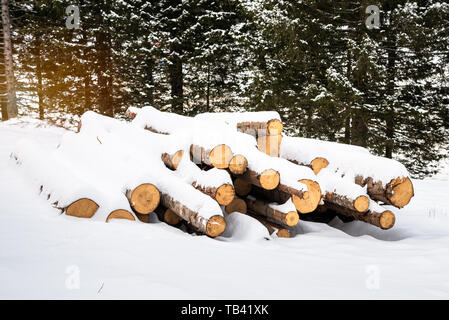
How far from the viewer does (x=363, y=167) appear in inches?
156

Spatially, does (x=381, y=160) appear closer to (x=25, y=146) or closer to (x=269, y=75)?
(x=25, y=146)

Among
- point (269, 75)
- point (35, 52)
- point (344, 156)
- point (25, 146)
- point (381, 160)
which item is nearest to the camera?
point (381, 160)

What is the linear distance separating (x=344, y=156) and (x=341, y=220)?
0.96 metres

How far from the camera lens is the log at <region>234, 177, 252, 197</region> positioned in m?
4.24

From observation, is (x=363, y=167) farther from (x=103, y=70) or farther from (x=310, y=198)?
(x=103, y=70)

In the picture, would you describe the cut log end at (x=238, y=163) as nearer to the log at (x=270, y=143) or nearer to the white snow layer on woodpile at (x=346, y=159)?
→ the log at (x=270, y=143)

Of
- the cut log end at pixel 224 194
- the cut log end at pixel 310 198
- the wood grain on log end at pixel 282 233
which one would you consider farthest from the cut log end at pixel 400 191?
the cut log end at pixel 224 194

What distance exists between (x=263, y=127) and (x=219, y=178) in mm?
1164

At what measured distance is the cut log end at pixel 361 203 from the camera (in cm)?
367

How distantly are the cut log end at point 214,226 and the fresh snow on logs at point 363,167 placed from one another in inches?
68.7

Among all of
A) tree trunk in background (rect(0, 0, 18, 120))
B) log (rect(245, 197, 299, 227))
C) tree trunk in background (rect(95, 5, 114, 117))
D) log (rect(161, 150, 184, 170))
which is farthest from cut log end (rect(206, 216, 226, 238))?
tree trunk in background (rect(0, 0, 18, 120))

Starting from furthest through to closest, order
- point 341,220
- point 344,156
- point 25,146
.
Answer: point 25,146 < point 341,220 < point 344,156
